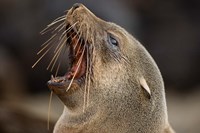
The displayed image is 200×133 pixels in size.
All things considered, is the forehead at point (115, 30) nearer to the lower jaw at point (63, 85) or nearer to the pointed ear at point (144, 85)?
the pointed ear at point (144, 85)

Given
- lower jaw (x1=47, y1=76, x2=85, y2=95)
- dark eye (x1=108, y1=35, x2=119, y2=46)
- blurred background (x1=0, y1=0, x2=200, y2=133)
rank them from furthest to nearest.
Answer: blurred background (x1=0, y1=0, x2=200, y2=133) < dark eye (x1=108, y1=35, x2=119, y2=46) < lower jaw (x1=47, y1=76, x2=85, y2=95)

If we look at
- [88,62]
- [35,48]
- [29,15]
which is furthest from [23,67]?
[88,62]

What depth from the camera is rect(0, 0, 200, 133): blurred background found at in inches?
743

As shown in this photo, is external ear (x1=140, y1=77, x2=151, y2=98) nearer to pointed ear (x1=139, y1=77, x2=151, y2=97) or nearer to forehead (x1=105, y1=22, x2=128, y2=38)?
pointed ear (x1=139, y1=77, x2=151, y2=97)

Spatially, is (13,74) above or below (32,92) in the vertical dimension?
above

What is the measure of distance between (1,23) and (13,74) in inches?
203

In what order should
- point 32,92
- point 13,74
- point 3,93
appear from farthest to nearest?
point 32,92, point 13,74, point 3,93

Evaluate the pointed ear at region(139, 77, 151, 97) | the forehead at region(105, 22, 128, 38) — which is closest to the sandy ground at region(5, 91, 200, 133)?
the forehead at region(105, 22, 128, 38)

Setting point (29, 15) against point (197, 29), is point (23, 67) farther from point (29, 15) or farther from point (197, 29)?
point (197, 29)

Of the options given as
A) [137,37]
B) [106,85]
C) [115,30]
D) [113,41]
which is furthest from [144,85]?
[137,37]

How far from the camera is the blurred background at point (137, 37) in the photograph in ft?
61.9

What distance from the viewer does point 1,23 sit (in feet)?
70.6

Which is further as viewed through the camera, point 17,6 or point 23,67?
point 17,6

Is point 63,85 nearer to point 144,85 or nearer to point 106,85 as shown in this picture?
point 106,85
